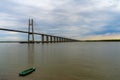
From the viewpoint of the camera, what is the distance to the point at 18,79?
33.4 ft

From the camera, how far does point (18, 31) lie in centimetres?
6562

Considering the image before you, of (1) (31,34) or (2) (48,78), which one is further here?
(1) (31,34)

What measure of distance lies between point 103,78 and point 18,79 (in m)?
5.35

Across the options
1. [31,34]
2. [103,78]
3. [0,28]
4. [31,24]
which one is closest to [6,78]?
[103,78]

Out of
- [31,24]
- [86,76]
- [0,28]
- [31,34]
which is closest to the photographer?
[86,76]

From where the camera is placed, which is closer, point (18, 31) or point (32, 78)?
point (32, 78)

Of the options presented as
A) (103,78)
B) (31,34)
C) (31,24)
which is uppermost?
(31,24)

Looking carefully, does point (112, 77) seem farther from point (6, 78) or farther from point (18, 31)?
point (18, 31)

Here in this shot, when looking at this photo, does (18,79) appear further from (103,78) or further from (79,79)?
(103,78)

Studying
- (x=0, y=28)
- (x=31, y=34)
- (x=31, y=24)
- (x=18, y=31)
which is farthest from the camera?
(x=31, y=24)

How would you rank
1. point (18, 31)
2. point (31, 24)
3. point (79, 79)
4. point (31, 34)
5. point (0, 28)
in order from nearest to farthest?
point (79, 79) < point (0, 28) < point (18, 31) < point (31, 34) < point (31, 24)

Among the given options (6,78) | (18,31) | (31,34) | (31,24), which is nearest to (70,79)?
(6,78)

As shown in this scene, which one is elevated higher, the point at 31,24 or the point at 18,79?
the point at 31,24

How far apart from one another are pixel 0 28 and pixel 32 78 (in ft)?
161
